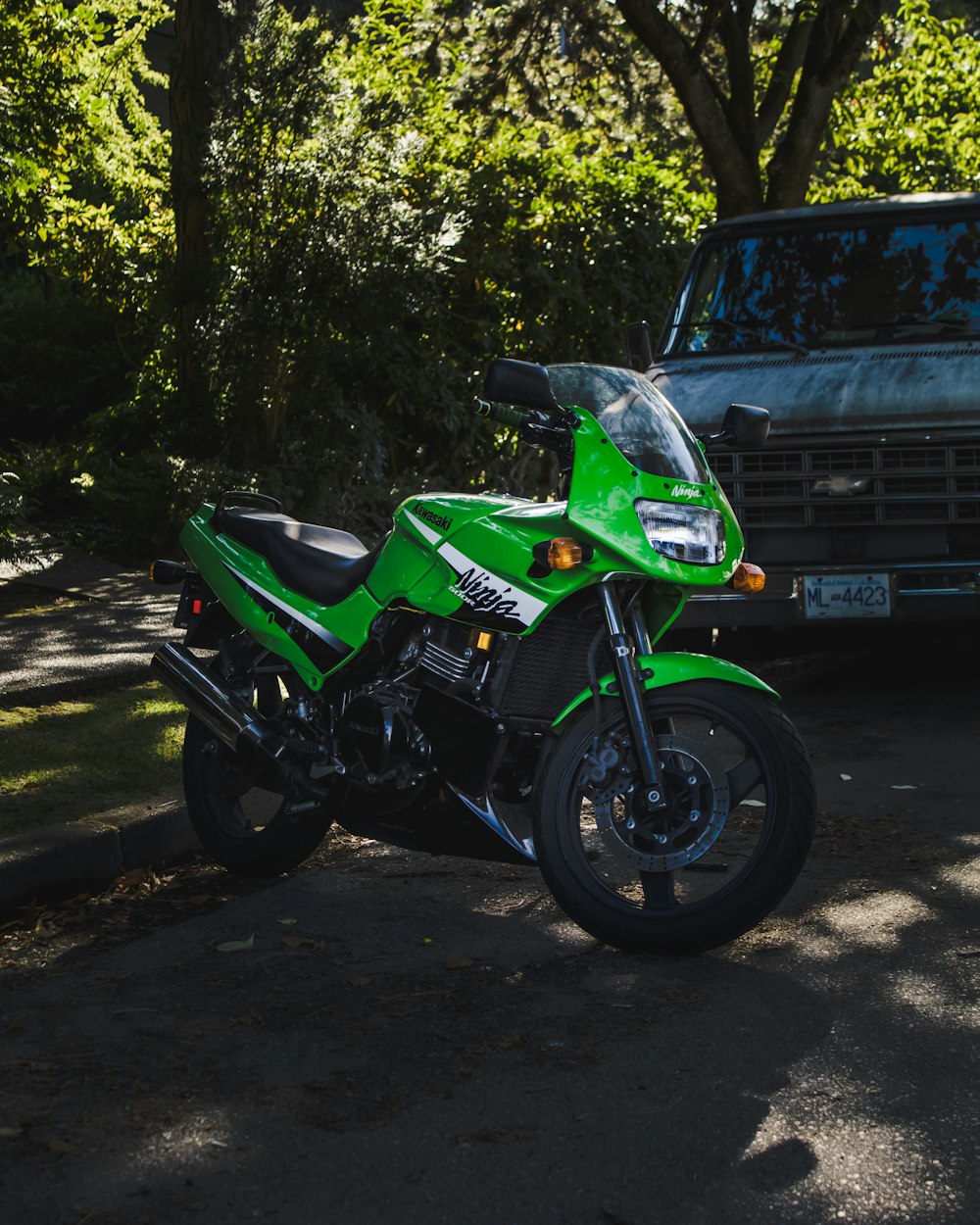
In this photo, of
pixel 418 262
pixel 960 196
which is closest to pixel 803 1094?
pixel 960 196

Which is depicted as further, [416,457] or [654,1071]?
[416,457]

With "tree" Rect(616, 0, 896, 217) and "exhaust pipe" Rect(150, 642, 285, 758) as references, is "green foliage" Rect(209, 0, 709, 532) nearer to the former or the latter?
"tree" Rect(616, 0, 896, 217)

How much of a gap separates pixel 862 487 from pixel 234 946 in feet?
14.9

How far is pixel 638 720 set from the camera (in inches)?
175

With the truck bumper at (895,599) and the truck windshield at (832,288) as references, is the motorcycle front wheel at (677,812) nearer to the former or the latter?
the truck bumper at (895,599)

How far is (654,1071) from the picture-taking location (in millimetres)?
3738

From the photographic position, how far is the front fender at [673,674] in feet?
14.7

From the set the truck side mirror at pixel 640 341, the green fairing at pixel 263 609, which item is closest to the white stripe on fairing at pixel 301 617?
the green fairing at pixel 263 609

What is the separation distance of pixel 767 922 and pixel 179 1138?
205cm

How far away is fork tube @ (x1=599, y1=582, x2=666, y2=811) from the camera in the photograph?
4.45 metres

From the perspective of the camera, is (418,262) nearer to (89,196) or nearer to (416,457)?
(416,457)

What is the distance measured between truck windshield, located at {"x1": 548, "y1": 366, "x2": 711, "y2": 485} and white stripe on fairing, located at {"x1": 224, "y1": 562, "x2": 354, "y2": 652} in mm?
1069

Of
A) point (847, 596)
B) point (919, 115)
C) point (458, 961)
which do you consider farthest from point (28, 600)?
point (919, 115)

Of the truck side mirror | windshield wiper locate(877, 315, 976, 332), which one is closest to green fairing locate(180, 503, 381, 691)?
the truck side mirror
